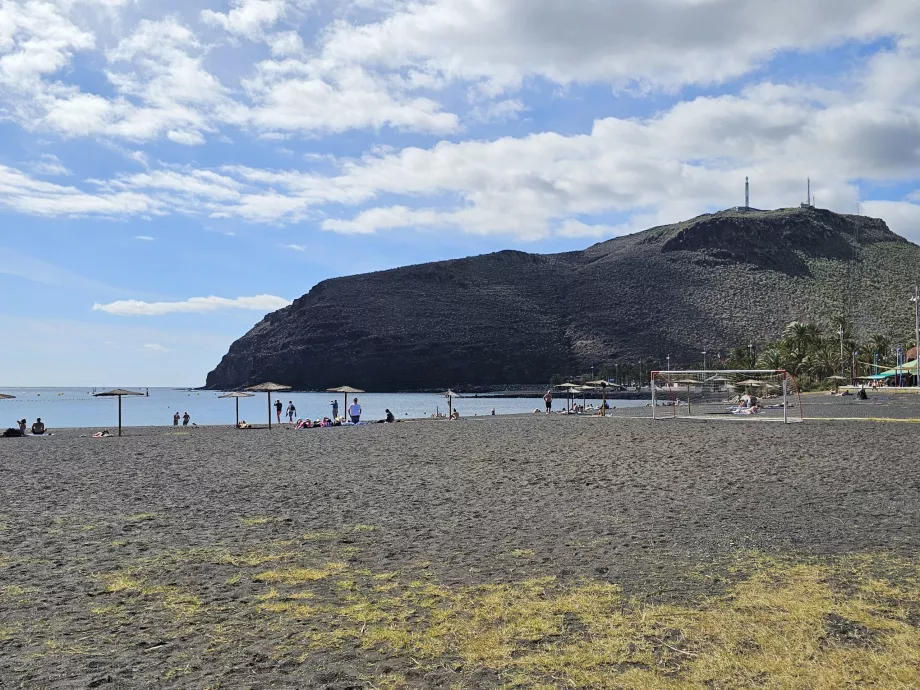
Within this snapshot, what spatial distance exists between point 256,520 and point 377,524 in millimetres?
1574

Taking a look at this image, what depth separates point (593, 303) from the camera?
14938cm

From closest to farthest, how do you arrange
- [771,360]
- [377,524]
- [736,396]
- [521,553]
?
[521,553], [377,524], [736,396], [771,360]

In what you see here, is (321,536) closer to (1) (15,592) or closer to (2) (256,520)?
(2) (256,520)

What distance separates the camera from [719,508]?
30.3 ft

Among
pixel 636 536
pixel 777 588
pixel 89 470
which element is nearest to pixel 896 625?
pixel 777 588

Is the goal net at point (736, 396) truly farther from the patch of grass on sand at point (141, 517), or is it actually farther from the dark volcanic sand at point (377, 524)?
the patch of grass on sand at point (141, 517)

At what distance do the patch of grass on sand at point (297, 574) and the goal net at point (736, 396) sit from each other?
18.5 meters

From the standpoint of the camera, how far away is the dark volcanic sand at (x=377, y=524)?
15.2ft

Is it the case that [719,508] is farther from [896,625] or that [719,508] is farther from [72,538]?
[72,538]

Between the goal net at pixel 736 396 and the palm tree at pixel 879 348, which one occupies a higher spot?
the palm tree at pixel 879 348

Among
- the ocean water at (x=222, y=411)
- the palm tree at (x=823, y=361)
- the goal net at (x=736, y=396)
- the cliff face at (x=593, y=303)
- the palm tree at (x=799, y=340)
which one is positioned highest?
the cliff face at (x=593, y=303)

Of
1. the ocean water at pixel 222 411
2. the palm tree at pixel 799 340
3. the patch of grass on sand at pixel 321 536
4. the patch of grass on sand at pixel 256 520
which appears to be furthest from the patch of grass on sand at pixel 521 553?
the palm tree at pixel 799 340

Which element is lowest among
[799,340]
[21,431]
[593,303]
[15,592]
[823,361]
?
[15,592]

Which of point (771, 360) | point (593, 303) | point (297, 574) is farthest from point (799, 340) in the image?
point (593, 303)
